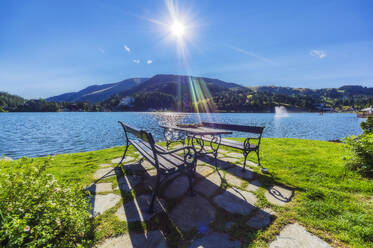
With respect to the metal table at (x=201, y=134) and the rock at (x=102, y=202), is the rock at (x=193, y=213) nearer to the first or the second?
the rock at (x=102, y=202)

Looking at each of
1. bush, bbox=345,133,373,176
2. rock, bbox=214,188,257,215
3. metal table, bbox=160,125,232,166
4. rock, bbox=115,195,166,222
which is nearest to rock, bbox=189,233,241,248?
rock, bbox=214,188,257,215

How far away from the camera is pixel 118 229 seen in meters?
2.20

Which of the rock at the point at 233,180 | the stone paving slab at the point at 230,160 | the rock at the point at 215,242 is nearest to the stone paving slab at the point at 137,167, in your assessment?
the rock at the point at 233,180

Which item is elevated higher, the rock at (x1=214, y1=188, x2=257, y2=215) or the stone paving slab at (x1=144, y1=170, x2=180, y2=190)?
the stone paving slab at (x1=144, y1=170, x2=180, y2=190)

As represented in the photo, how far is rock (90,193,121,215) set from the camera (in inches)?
103

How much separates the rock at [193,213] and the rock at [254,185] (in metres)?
1.18

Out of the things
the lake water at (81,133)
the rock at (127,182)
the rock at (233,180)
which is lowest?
the lake water at (81,133)

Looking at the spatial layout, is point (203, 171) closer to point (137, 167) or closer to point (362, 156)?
point (137, 167)

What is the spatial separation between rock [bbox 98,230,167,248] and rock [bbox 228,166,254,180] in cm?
266

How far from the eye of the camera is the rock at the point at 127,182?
3383 mm

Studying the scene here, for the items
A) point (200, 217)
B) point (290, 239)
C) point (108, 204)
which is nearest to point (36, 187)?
point (108, 204)

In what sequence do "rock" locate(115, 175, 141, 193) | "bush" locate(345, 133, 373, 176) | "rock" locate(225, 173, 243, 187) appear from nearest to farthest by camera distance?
"rock" locate(115, 175, 141, 193), "rock" locate(225, 173, 243, 187), "bush" locate(345, 133, 373, 176)

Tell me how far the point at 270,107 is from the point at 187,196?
127 metres

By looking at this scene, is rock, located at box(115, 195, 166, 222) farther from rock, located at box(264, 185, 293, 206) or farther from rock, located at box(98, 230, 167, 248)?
rock, located at box(264, 185, 293, 206)
